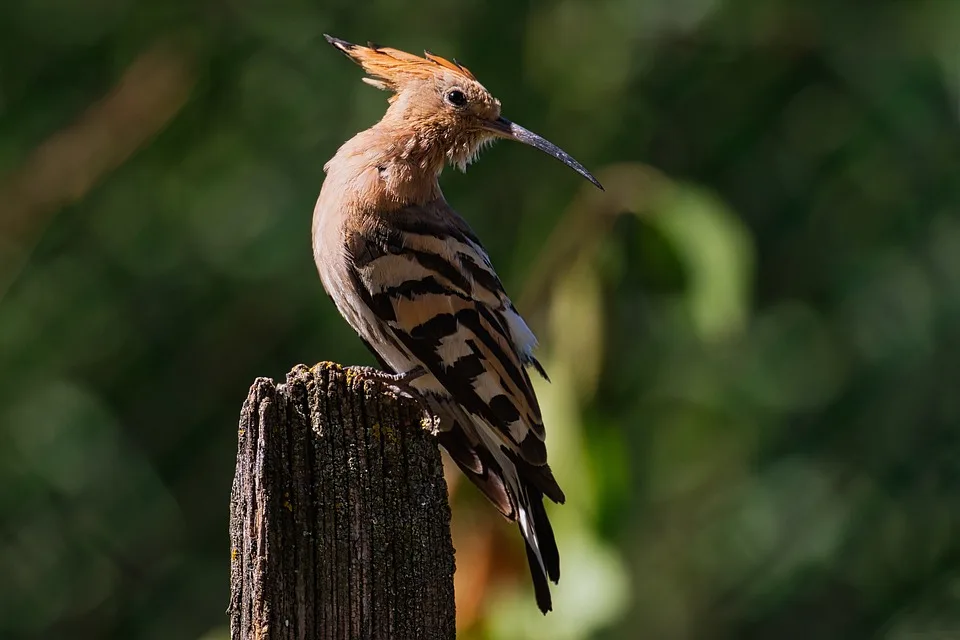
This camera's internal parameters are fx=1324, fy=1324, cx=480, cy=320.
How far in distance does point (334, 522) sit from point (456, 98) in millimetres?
1999

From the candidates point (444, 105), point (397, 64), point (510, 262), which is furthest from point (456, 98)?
point (510, 262)

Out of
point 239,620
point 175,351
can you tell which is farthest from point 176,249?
point 239,620

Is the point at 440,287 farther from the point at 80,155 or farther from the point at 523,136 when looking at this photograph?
the point at 80,155

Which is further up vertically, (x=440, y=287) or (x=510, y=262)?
(x=440, y=287)

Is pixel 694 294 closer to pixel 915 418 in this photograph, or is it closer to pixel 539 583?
pixel 539 583

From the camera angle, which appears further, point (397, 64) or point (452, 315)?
point (397, 64)

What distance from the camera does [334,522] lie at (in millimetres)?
2072

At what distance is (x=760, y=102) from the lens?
7.21 m

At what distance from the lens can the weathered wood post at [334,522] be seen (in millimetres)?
2018

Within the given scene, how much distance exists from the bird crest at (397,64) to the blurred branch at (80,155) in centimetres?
297

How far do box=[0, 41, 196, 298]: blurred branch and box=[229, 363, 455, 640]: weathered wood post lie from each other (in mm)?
4764

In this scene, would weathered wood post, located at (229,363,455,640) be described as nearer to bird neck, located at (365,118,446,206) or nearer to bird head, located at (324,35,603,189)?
bird neck, located at (365,118,446,206)

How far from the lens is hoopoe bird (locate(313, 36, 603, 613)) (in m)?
3.32

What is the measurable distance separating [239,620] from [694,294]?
230 cm
